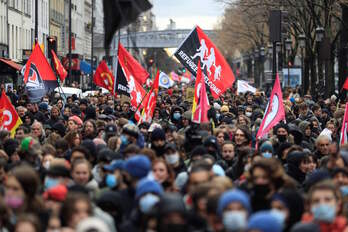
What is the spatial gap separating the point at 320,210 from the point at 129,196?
190 centimetres

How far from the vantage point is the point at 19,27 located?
62.9m

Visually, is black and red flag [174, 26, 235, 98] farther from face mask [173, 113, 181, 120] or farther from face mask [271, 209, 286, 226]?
face mask [271, 209, 286, 226]

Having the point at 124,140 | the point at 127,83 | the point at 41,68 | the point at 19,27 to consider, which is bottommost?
the point at 124,140

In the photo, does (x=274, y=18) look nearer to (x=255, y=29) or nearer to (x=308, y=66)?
(x=308, y=66)

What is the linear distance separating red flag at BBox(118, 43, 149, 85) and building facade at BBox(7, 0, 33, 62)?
34.8 metres

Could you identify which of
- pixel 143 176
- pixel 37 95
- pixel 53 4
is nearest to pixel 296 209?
pixel 143 176

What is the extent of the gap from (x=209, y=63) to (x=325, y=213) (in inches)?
540

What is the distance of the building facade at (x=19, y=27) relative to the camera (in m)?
59.8

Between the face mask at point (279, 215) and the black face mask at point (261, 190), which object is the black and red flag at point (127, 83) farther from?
the face mask at point (279, 215)

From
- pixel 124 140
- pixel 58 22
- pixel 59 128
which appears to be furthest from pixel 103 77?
pixel 58 22

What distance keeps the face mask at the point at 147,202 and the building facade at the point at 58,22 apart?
68058 mm

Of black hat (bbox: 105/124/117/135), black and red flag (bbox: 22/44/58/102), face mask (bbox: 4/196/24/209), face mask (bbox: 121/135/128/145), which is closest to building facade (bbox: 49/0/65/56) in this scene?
black and red flag (bbox: 22/44/58/102)

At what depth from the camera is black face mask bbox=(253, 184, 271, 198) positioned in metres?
9.27

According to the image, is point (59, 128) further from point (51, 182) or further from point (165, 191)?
point (165, 191)
